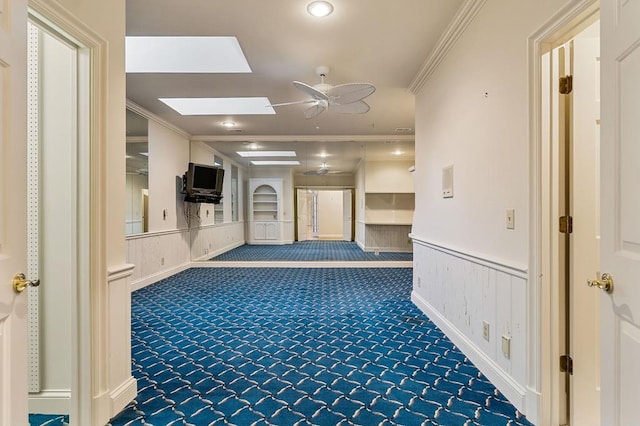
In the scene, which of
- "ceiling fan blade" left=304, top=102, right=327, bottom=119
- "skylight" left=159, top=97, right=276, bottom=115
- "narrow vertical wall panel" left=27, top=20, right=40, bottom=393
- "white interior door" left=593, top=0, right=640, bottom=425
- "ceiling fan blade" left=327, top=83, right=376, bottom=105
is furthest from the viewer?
"skylight" left=159, top=97, right=276, bottom=115

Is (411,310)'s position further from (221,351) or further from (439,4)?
(439,4)

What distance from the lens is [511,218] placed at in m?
2.08

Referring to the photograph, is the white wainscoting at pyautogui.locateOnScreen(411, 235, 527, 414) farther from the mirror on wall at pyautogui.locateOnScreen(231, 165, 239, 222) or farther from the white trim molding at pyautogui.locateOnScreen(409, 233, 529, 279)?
the mirror on wall at pyautogui.locateOnScreen(231, 165, 239, 222)

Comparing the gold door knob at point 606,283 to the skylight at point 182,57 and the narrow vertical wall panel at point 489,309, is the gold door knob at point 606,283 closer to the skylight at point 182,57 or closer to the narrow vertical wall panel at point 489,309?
the narrow vertical wall panel at point 489,309

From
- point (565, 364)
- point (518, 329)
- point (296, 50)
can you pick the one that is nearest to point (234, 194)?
point (296, 50)

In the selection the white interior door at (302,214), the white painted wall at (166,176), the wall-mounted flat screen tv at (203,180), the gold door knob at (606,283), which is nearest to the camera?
the gold door knob at (606,283)

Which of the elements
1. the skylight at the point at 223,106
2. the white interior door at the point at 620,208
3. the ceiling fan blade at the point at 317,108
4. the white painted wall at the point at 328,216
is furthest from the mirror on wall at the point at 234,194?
the white interior door at the point at 620,208

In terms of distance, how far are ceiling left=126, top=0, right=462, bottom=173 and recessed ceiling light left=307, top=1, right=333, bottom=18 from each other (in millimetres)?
51

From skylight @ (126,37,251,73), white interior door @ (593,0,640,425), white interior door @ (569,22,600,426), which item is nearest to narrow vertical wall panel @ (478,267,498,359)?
white interior door @ (569,22,600,426)

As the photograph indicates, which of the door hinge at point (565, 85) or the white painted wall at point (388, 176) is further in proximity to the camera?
the white painted wall at point (388, 176)

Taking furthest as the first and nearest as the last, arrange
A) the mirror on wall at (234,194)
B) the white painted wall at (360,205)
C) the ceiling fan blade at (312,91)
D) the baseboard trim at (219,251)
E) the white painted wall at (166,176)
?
the white painted wall at (360,205) < the mirror on wall at (234,194) < the baseboard trim at (219,251) < the white painted wall at (166,176) < the ceiling fan blade at (312,91)

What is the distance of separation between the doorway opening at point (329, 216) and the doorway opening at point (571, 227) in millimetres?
7683

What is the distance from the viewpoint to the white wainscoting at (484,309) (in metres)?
2.01

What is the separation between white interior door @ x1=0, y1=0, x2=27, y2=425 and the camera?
1149 millimetres
